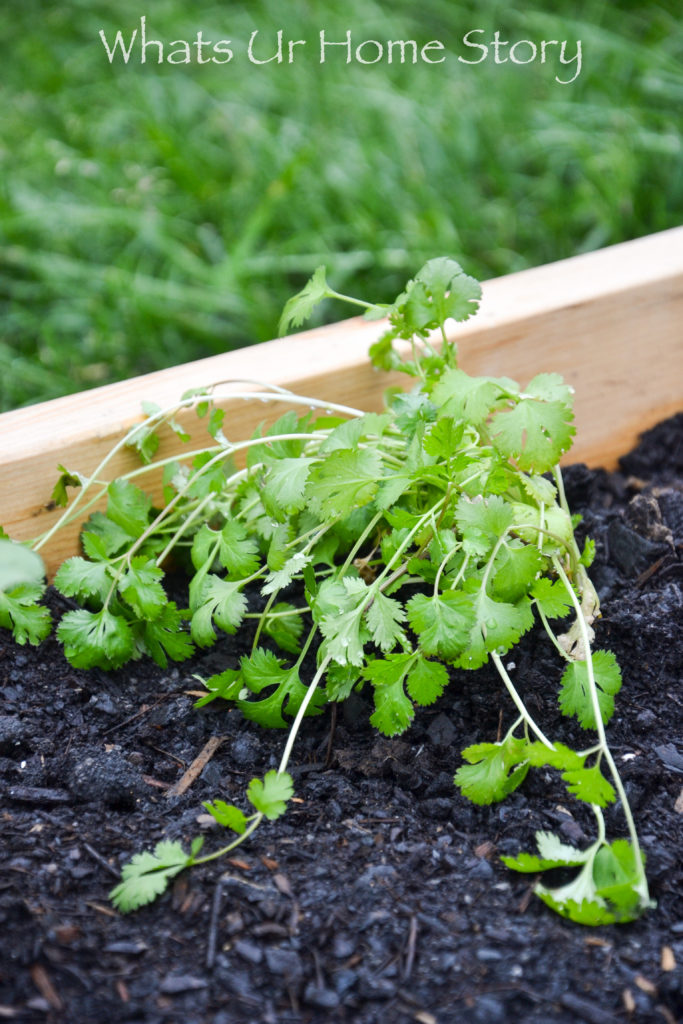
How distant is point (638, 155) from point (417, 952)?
2699mm

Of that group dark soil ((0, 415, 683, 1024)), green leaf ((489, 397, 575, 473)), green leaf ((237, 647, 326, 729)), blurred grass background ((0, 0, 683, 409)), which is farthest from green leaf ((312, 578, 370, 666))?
blurred grass background ((0, 0, 683, 409))

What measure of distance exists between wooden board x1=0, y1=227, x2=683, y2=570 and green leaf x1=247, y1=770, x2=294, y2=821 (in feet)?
2.32

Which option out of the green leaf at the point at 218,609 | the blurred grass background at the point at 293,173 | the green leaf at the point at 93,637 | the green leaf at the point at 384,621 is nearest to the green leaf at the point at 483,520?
the green leaf at the point at 384,621

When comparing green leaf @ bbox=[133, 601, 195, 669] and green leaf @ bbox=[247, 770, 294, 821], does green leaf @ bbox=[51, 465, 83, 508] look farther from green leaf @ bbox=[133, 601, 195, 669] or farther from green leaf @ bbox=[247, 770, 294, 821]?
green leaf @ bbox=[247, 770, 294, 821]

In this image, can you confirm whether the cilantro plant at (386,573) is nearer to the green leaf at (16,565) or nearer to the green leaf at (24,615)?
the green leaf at (24,615)

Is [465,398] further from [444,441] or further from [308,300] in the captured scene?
[308,300]

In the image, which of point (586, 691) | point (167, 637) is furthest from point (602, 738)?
point (167, 637)

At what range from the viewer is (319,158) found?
10.6ft

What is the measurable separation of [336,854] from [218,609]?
38 cm

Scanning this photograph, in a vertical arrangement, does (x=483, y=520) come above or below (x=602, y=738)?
above

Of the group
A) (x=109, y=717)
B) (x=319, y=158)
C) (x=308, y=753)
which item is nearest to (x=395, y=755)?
(x=308, y=753)

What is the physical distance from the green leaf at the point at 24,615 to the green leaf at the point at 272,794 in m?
0.51

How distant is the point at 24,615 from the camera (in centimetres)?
154

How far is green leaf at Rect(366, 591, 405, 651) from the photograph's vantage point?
4.25 ft
